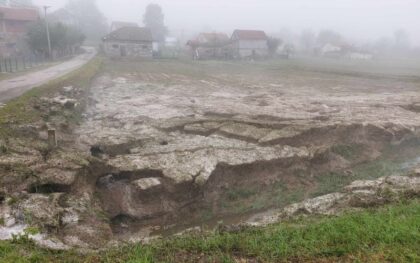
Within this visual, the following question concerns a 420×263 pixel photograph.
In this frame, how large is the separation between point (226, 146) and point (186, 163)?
6.86 ft

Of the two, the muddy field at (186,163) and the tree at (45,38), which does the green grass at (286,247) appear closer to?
the muddy field at (186,163)

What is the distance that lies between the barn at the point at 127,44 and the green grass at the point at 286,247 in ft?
170

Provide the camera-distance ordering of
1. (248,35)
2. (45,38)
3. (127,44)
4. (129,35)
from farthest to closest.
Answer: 1. (248,35)
2. (129,35)
3. (127,44)
4. (45,38)

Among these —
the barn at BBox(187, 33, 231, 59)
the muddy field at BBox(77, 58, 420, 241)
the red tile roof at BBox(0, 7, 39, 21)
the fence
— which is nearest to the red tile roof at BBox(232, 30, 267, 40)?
the barn at BBox(187, 33, 231, 59)

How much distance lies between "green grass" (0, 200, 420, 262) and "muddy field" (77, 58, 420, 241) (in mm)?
2649

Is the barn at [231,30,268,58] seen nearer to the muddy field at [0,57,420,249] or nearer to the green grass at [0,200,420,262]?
the muddy field at [0,57,420,249]

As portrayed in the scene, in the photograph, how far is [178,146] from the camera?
12.1 metres

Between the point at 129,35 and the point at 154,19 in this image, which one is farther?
the point at 154,19

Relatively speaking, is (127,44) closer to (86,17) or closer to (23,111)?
(23,111)

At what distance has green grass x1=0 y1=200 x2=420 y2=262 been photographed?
541 cm

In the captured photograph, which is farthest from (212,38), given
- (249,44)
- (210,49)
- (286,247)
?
(286,247)

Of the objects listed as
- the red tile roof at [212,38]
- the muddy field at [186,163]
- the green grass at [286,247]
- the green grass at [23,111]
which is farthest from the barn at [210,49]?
the green grass at [286,247]

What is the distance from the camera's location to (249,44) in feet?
201

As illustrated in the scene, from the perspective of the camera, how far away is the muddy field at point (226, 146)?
366 inches
